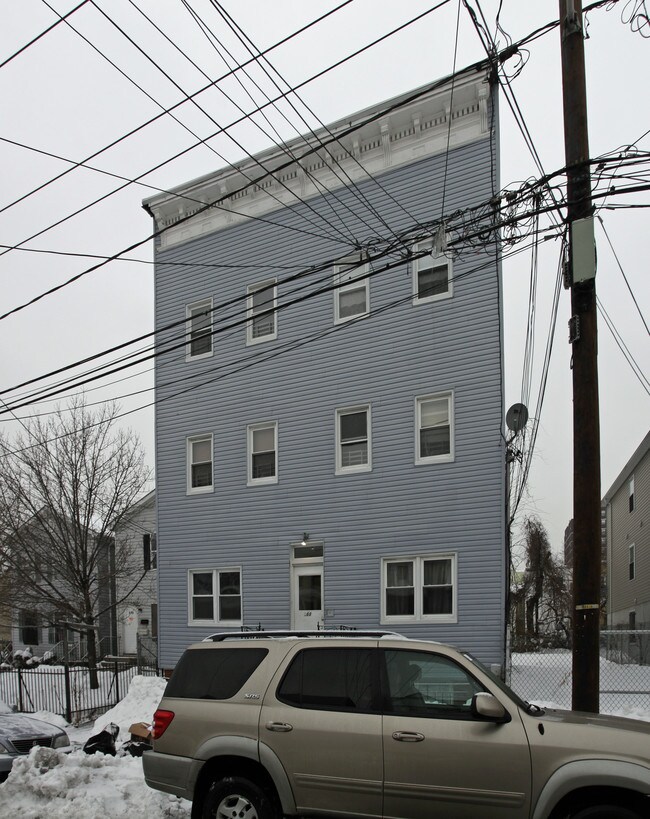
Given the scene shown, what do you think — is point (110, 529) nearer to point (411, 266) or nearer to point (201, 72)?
point (411, 266)

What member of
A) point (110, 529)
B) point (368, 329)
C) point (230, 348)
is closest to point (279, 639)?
point (368, 329)

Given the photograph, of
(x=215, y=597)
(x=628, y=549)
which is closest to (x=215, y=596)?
(x=215, y=597)

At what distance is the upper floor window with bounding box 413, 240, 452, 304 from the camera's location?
16.2m

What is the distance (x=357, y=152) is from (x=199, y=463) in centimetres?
838

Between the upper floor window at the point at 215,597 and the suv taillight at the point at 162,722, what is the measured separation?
11.6 metres

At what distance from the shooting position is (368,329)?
17.1 metres

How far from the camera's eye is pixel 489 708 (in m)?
5.48

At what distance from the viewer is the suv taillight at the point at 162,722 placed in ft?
Result: 22.1

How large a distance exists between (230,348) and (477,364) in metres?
6.48

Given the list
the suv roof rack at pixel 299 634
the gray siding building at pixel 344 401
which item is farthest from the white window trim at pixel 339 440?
the suv roof rack at pixel 299 634

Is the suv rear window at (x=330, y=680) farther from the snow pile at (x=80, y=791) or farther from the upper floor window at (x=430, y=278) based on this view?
the upper floor window at (x=430, y=278)

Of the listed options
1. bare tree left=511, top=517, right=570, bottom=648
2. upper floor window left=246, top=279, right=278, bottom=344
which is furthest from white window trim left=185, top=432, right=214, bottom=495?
bare tree left=511, top=517, right=570, bottom=648

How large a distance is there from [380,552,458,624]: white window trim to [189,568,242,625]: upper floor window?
12.7ft

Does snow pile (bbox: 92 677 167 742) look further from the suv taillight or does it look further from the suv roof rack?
the suv roof rack
